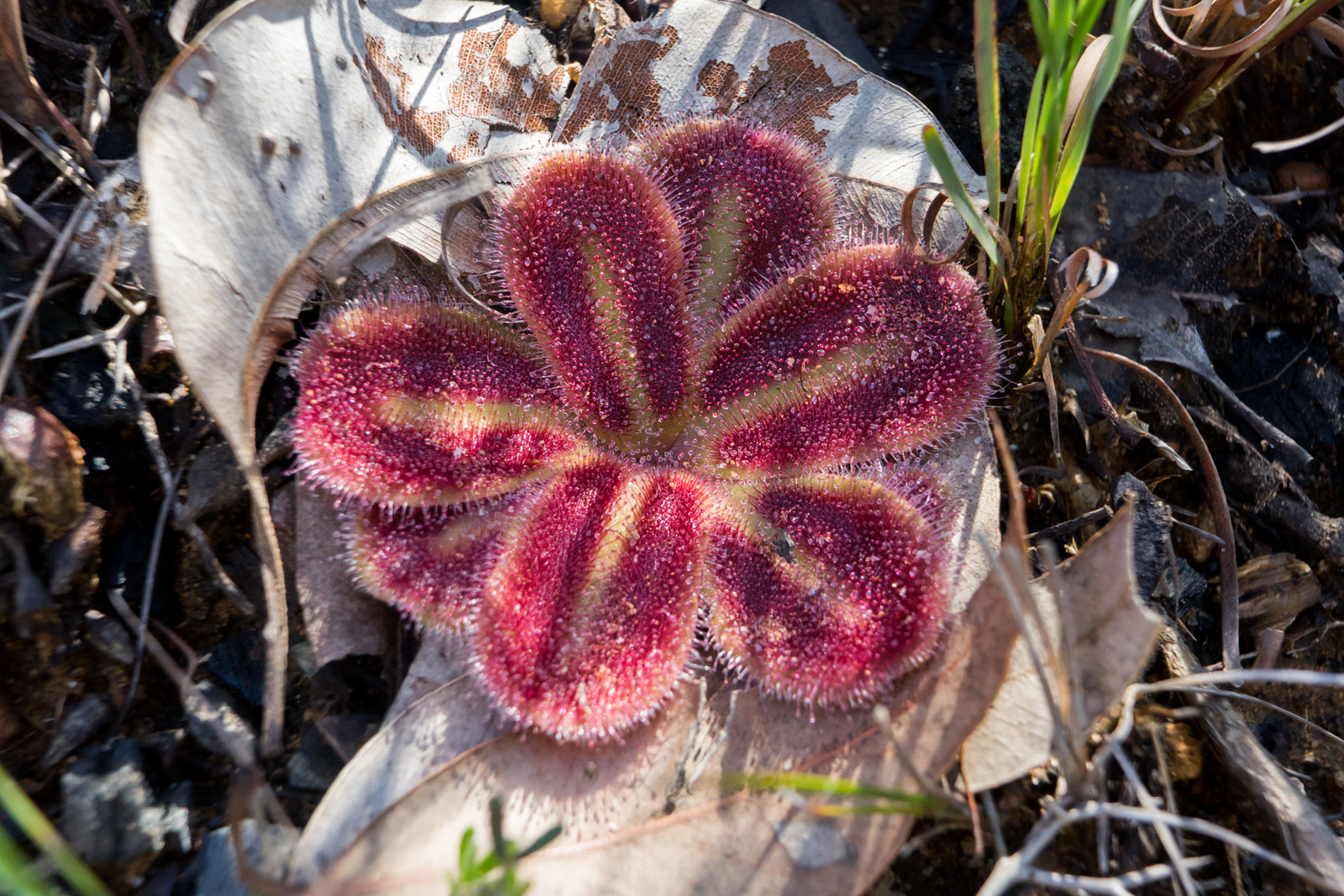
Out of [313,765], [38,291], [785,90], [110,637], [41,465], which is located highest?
[785,90]

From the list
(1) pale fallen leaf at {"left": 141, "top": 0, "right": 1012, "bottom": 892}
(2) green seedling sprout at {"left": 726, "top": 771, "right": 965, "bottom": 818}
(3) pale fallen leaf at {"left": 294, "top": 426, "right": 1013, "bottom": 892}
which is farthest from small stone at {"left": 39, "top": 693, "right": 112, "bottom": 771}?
(2) green seedling sprout at {"left": 726, "top": 771, "right": 965, "bottom": 818}

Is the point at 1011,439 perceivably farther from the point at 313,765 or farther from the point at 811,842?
the point at 313,765

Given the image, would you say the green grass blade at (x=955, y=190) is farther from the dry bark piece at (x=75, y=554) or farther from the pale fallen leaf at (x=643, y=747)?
the dry bark piece at (x=75, y=554)

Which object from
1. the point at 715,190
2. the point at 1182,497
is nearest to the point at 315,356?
the point at 715,190

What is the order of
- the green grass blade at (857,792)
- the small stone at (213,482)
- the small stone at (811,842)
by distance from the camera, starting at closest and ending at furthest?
the green grass blade at (857,792), the small stone at (811,842), the small stone at (213,482)

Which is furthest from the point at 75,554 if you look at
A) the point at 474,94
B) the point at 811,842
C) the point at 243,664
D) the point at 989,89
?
the point at 989,89

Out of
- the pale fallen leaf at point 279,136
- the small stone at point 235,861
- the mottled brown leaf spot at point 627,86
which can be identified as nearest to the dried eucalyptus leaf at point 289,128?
the pale fallen leaf at point 279,136

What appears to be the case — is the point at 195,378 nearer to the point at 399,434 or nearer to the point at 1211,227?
the point at 399,434
